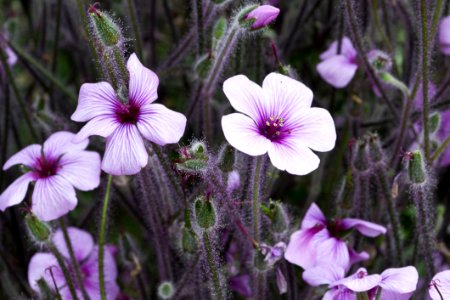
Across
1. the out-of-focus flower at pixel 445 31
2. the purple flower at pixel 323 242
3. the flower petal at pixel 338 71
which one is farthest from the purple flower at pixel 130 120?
the out-of-focus flower at pixel 445 31

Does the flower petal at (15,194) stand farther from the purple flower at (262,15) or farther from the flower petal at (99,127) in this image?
the purple flower at (262,15)

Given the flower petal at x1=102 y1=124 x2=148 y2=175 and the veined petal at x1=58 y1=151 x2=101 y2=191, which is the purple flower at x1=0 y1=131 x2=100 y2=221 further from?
the flower petal at x1=102 y1=124 x2=148 y2=175

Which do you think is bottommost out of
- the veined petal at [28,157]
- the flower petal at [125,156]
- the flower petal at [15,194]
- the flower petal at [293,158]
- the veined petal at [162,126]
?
the flower petal at [15,194]

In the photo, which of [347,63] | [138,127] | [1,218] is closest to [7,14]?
[1,218]

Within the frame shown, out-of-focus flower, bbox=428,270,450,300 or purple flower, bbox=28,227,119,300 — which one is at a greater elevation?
out-of-focus flower, bbox=428,270,450,300

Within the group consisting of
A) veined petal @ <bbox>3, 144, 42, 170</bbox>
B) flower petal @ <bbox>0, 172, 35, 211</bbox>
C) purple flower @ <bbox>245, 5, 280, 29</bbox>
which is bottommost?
flower petal @ <bbox>0, 172, 35, 211</bbox>

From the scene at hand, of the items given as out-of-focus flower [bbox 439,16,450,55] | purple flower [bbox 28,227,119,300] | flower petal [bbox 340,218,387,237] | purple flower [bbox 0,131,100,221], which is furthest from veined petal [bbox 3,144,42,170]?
out-of-focus flower [bbox 439,16,450,55]

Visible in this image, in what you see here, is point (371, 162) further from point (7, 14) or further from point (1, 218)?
point (7, 14)
